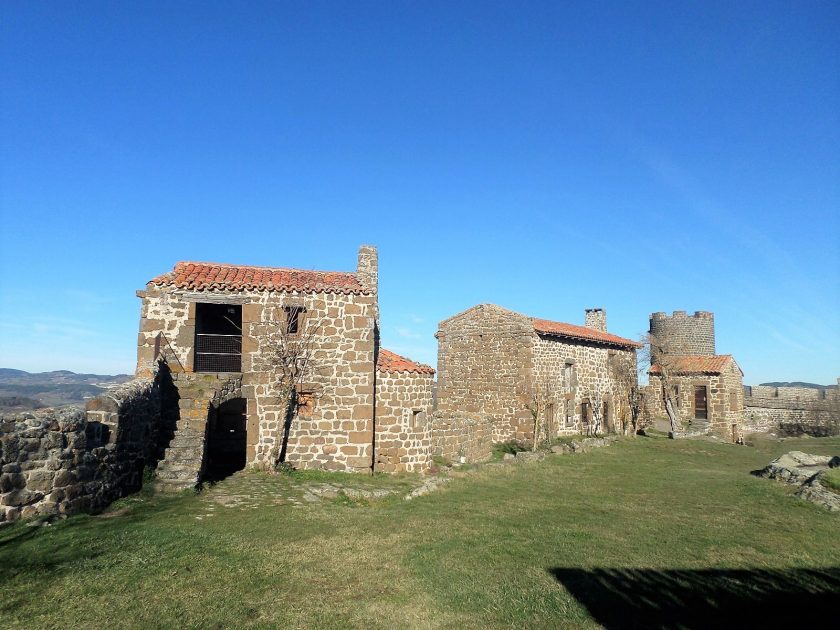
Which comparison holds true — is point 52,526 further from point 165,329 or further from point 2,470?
point 165,329

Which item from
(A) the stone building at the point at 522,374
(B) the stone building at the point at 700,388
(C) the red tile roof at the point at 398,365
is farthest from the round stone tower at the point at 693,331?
(C) the red tile roof at the point at 398,365

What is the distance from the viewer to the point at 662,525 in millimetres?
10812

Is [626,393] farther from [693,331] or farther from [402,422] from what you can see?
[402,422]

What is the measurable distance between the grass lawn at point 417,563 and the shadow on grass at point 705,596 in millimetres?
32

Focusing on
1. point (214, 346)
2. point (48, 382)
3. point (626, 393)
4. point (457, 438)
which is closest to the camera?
point (214, 346)

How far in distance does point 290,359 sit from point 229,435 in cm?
586

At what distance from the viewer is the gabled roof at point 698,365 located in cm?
3597

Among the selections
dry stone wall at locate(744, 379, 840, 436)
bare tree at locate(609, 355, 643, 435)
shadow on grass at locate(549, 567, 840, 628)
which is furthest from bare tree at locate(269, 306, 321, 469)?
dry stone wall at locate(744, 379, 840, 436)

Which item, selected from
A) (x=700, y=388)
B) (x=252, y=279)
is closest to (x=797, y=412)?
(x=700, y=388)

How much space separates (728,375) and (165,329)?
1389 inches

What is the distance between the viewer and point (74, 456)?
30.6ft

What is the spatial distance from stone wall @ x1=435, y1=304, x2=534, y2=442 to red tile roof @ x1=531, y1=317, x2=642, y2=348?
107cm

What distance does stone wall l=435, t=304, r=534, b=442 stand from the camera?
2703cm

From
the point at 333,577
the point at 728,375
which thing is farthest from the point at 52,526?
the point at 728,375
